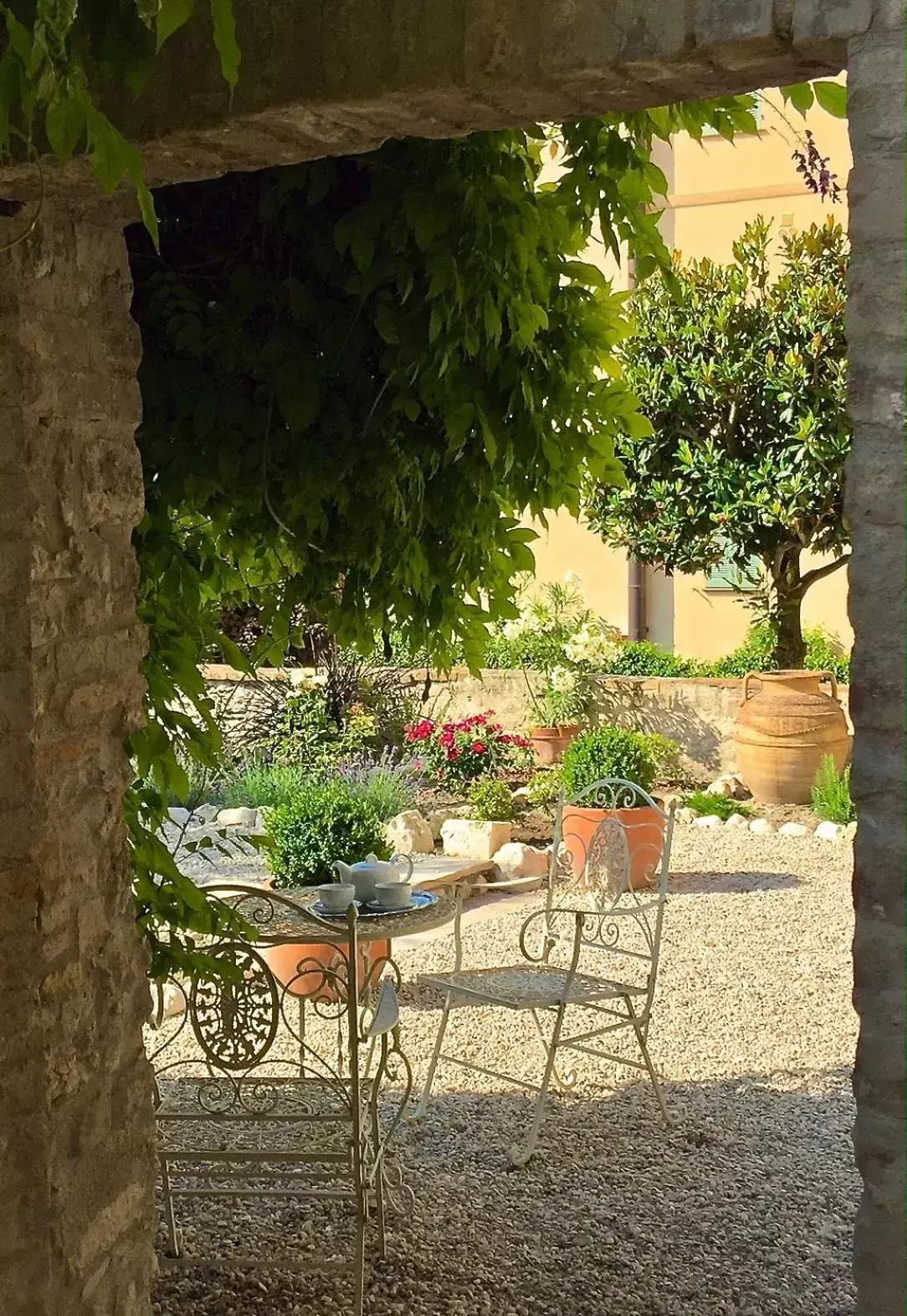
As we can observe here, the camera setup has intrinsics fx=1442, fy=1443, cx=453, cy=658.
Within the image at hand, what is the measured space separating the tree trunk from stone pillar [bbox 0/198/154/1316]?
721 centimetres

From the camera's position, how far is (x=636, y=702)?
944 cm

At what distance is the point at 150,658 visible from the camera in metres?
2.78

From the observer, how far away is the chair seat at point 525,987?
13.8ft

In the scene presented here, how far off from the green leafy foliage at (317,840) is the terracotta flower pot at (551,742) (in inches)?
150

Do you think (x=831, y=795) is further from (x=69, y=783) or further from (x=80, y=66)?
(x=80, y=66)

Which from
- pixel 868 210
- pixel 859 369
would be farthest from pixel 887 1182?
pixel 868 210

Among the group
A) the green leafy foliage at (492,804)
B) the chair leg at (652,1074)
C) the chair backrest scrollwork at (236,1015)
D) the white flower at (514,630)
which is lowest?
the chair leg at (652,1074)

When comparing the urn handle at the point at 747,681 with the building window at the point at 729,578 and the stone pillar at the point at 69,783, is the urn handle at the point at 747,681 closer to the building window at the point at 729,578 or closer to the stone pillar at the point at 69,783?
the building window at the point at 729,578

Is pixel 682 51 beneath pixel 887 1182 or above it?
above

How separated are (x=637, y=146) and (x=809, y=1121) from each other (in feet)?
9.67

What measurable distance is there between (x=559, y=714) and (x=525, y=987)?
197 inches

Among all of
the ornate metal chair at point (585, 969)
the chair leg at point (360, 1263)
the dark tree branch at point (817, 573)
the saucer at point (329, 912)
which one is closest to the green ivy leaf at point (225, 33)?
the chair leg at point (360, 1263)

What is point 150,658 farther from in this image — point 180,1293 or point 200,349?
point 180,1293

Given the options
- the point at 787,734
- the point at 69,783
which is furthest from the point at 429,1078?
the point at 787,734
